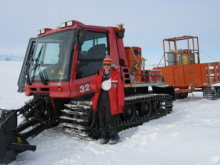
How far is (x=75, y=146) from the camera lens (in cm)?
488

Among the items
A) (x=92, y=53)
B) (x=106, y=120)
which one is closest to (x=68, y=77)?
(x=92, y=53)

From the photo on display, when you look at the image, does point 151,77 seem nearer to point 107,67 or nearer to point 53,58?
point 107,67

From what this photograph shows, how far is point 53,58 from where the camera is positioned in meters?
5.64

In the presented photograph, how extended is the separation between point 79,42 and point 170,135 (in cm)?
279

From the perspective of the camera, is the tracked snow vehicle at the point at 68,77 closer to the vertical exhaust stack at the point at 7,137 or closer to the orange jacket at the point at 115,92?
the vertical exhaust stack at the point at 7,137

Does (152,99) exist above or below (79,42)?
below

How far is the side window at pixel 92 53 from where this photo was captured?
5500 millimetres

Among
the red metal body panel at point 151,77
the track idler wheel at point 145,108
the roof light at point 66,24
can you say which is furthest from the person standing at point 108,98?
the red metal body panel at point 151,77

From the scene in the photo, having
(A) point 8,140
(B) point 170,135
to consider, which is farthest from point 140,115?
(A) point 8,140

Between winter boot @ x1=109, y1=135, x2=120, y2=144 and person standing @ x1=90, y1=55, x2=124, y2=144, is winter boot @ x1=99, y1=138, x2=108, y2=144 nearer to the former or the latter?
person standing @ x1=90, y1=55, x2=124, y2=144

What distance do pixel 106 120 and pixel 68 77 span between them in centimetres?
129

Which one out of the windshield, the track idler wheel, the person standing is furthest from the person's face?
the track idler wheel

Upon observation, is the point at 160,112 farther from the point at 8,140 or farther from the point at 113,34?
the point at 8,140

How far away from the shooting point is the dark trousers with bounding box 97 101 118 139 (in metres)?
5.02
